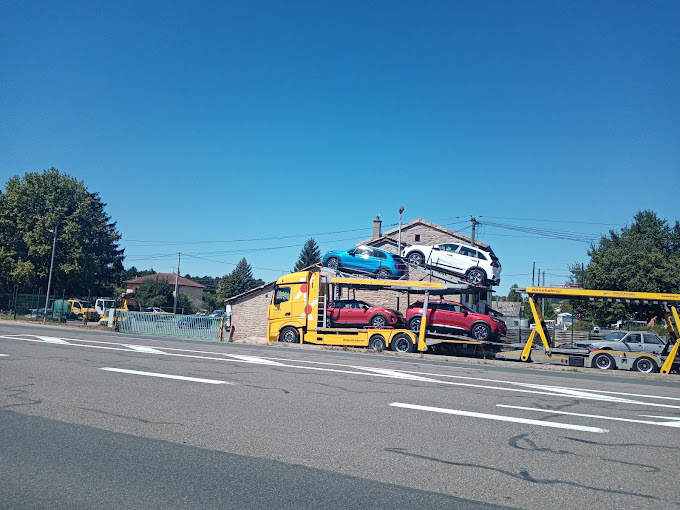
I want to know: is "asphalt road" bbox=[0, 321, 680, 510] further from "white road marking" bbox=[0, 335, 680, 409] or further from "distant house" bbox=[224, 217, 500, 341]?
"distant house" bbox=[224, 217, 500, 341]

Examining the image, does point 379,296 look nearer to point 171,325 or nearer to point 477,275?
point 477,275

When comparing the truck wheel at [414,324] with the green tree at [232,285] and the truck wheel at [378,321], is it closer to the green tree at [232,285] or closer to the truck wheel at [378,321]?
the truck wheel at [378,321]

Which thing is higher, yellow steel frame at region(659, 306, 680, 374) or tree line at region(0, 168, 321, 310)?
tree line at region(0, 168, 321, 310)

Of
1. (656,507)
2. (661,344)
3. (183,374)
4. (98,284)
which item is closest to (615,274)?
(661,344)

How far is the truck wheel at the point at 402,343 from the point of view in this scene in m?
22.1

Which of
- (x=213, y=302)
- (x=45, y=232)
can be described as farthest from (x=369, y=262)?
(x=213, y=302)

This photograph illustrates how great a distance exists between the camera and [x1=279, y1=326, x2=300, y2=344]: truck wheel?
80.9 feet

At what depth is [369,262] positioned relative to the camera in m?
27.2

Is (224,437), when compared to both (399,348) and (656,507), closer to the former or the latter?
(656,507)

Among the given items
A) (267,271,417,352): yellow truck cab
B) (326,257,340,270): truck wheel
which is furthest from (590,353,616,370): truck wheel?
(326,257,340,270): truck wheel

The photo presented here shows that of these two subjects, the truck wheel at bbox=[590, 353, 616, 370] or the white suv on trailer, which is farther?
the white suv on trailer

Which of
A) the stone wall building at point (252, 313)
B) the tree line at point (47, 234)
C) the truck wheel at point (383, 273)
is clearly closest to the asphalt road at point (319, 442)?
the truck wheel at point (383, 273)

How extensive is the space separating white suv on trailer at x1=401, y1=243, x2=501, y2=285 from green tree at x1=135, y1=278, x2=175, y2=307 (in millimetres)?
49018

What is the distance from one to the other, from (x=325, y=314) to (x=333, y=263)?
4.47 metres
